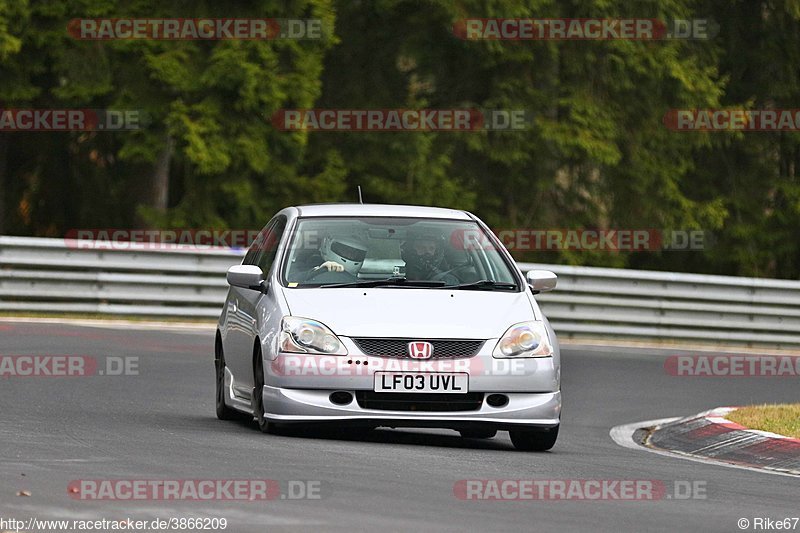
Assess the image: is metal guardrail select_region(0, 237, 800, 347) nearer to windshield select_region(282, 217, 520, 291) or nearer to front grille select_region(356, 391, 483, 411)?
windshield select_region(282, 217, 520, 291)

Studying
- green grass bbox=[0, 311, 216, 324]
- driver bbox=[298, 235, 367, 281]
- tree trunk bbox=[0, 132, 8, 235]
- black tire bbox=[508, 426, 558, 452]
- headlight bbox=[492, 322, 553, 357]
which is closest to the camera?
headlight bbox=[492, 322, 553, 357]

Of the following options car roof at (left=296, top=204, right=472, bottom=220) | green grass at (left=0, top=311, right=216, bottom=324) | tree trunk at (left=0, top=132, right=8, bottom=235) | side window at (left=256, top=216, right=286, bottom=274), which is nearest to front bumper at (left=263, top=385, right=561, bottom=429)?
side window at (left=256, top=216, right=286, bottom=274)

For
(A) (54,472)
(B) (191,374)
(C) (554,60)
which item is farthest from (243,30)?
(A) (54,472)

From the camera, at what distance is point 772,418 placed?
14102 mm

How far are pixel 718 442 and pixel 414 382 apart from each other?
2914 mm

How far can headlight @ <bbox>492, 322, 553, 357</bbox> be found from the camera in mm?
11500

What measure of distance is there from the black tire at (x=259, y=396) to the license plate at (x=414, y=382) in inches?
Answer: 31.0

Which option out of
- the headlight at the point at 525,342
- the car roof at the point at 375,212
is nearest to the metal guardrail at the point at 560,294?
the car roof at the point at 375,212

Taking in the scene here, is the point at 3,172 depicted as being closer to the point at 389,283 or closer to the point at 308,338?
the point at 389,283

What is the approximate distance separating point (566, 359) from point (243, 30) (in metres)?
10.5

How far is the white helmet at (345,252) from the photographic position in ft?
40.2

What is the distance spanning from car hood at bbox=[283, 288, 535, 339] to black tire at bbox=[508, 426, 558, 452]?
737 millimetres

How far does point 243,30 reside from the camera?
29.8m

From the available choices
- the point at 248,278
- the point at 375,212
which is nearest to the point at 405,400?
the point at 248,278
